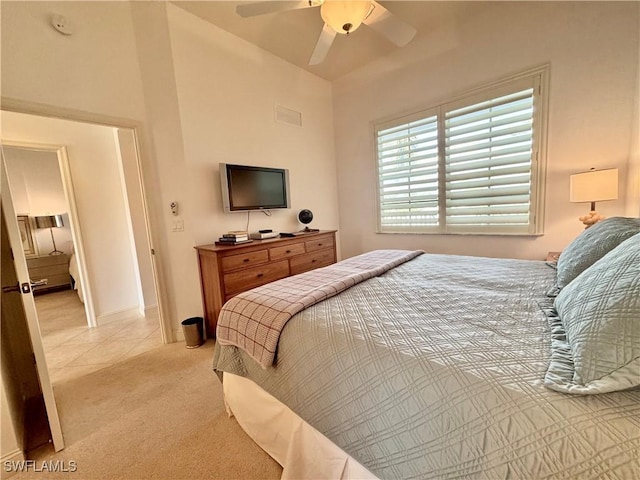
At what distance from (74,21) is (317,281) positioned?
2691 millimetres

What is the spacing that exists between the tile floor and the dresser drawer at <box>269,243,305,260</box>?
4.72ft

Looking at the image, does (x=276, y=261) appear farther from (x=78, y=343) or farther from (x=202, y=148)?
(x=78, y=343)

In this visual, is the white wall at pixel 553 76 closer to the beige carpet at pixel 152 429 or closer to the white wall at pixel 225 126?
the white wall at pixel 225 126

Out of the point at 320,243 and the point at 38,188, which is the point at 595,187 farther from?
the point at 38,188

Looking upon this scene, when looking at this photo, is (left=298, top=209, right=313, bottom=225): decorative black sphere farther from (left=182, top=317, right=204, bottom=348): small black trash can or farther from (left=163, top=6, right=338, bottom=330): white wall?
(left=182, top=317, right=204, bottom=348): small black trash can

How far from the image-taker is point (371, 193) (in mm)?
3762

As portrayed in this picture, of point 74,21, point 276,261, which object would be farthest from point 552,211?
point 74,21

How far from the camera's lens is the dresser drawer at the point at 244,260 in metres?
2.36

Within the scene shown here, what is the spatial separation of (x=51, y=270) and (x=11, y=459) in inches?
175

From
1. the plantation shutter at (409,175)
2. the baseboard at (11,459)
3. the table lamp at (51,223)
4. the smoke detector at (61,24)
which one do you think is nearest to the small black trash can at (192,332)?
the baseboard at (11,459)

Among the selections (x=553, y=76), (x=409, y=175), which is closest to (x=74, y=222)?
(x=409, y=175)

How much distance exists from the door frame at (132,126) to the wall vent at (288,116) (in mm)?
1540

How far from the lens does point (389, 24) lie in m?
2.01

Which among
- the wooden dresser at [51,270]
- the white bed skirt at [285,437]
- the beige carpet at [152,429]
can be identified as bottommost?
the beige carpet at [152,429]
